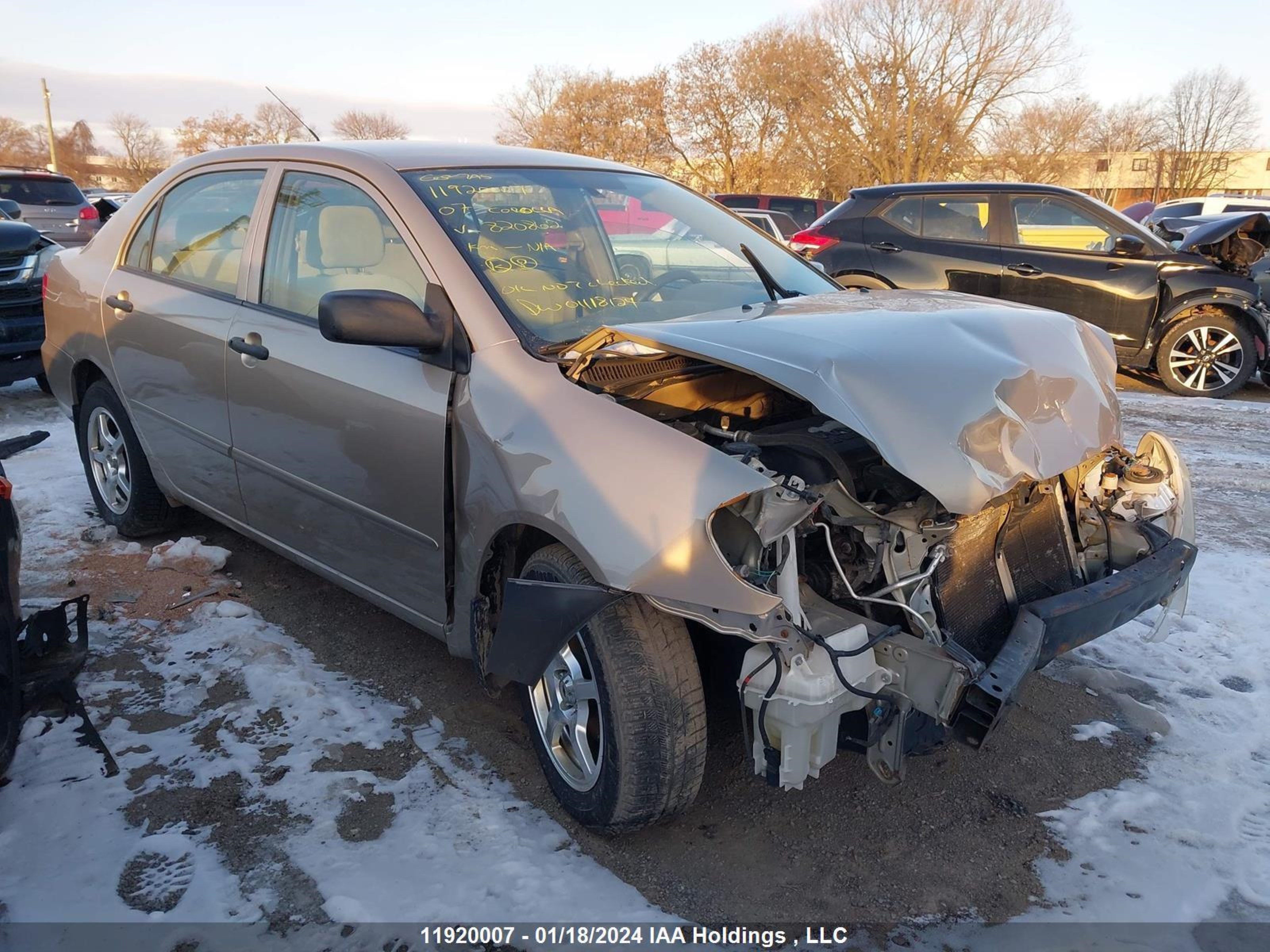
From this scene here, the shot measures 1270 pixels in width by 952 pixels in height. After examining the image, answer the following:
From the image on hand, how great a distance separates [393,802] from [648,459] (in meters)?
1.32

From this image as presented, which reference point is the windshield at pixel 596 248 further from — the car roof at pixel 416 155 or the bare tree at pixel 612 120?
the bare tree at pixel 612 120

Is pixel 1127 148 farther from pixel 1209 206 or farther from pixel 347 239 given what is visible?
pixel 347 239

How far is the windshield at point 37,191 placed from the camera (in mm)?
14023

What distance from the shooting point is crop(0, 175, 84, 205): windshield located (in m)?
14.0

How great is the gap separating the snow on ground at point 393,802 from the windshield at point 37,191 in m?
13.3

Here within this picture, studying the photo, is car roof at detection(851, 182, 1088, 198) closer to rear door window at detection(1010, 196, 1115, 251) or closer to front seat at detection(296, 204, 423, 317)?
rear door window at detection(1010, 196, 1115, 251)

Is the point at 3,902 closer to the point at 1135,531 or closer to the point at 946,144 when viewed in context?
the point at 1135,531

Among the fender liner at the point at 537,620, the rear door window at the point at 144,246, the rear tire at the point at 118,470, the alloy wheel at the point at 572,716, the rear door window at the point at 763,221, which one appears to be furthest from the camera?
the rear door window at the point at 763,221

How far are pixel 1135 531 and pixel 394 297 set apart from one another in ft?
8.19

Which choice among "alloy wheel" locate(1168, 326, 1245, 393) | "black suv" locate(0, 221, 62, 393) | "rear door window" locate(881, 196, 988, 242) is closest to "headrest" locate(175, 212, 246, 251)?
"black suv" locate(0, 221, 62, 393)

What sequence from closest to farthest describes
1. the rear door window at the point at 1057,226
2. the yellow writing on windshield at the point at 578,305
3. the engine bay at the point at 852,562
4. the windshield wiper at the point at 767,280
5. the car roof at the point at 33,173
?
the engine bay at the point at 852,562 → the yellow writing on windshield at the point at 578,305 → the windshield wiper at the point at 767,280 → the rear door window at the point at 1057,226 → the car roof at the point at 33,173

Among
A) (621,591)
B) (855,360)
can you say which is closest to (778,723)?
(621,591)

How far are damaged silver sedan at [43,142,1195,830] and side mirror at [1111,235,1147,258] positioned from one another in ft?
19.2

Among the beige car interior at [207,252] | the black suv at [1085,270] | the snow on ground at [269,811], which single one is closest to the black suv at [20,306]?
the beige car interior at [207,252]
